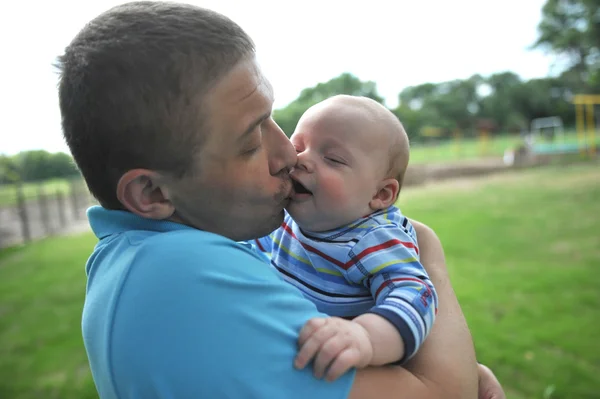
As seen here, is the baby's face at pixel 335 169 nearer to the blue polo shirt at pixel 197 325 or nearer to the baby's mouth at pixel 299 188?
the baby's mouth at pixel 299 188

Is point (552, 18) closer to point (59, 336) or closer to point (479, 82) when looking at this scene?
point (479, 82)

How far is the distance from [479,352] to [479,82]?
68.2ft

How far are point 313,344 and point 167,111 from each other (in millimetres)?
490

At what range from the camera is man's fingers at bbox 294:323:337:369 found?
2.83ft

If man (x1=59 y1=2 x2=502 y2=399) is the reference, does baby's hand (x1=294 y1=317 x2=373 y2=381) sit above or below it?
below

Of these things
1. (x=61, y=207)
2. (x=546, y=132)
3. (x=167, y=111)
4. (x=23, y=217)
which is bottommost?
(x=546, y=132)

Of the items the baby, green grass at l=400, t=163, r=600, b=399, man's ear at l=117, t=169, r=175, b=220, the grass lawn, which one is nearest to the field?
the grass lawn

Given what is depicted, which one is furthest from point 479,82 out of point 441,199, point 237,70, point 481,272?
point 237,70

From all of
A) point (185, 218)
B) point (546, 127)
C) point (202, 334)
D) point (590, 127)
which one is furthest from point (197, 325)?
point (546, 127)

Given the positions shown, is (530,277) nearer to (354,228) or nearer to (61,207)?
(354,228)

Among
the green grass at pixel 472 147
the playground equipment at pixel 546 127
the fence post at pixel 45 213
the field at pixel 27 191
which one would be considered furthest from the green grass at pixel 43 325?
the playground equipment at pixel 546 127

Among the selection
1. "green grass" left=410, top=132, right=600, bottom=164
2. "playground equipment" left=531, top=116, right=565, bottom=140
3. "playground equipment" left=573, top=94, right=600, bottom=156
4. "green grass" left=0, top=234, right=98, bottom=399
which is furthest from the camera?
"playground equipment" left=531, top=116, right=565, bottom=140

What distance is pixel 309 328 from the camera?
897mm

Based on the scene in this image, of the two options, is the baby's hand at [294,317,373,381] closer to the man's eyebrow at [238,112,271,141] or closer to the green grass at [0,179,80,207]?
the man's eyebrow at [238,112,271,141]
